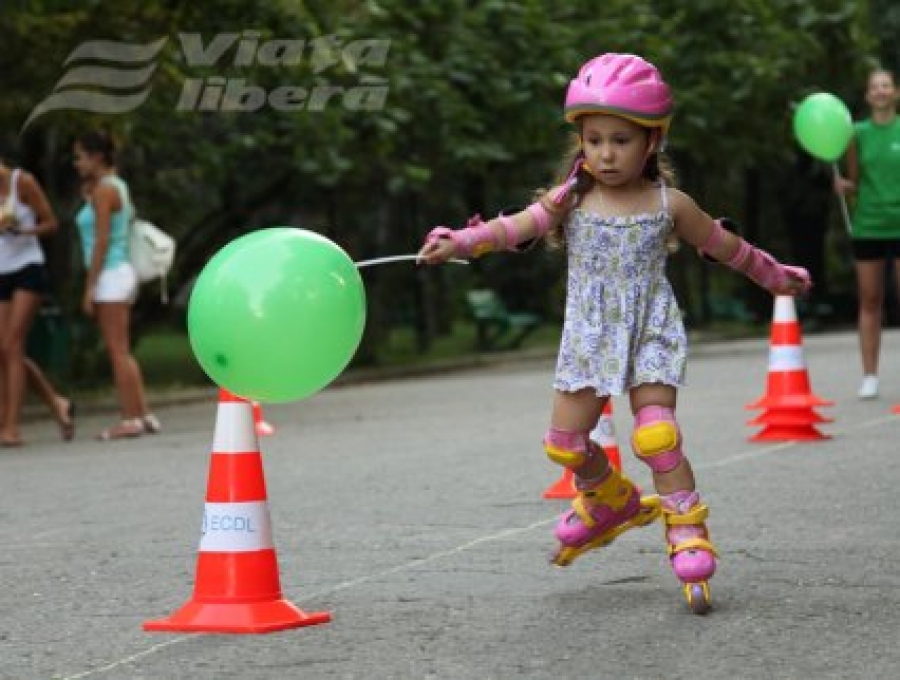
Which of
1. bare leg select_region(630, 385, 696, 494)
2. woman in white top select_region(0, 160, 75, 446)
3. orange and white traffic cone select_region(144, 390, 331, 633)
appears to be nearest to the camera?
orange and white traffic cone select_region(144, 390, 331, 633)

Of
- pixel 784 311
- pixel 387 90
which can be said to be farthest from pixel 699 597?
pixel 387 90

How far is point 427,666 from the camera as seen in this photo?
19.8 feet

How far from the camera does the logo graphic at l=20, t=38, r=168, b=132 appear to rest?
752 inches

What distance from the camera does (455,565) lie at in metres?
7.96

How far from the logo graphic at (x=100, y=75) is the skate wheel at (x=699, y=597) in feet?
42.5

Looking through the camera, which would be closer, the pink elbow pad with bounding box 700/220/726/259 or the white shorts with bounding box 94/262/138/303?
the pink elbow pad with bounding box 700/220/726/259

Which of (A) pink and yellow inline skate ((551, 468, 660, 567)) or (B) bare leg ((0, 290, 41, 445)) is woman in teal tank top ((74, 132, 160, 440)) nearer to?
(B) bare leg ((0, 290, 41, 445))

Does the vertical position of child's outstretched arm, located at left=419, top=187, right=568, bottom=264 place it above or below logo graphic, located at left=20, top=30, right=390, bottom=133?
below

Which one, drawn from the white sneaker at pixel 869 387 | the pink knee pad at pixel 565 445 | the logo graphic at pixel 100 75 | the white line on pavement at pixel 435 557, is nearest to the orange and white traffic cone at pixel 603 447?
the white line on pavement at pixel 435 557

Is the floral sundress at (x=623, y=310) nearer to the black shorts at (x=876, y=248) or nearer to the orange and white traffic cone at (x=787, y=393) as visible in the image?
the orange and white traffic cone at (x=787, y=393)

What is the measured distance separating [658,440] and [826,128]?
8.36 metres

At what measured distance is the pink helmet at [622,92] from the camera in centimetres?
695

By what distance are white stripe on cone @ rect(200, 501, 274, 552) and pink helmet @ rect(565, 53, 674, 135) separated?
1540mm

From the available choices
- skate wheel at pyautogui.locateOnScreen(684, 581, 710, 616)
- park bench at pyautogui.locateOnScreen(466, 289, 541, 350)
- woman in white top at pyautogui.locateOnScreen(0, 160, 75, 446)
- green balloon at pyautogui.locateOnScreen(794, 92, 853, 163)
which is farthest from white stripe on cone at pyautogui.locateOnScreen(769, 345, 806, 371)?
park bench at pyautogui.locateOnScreen(466, 289, 541, 350)
